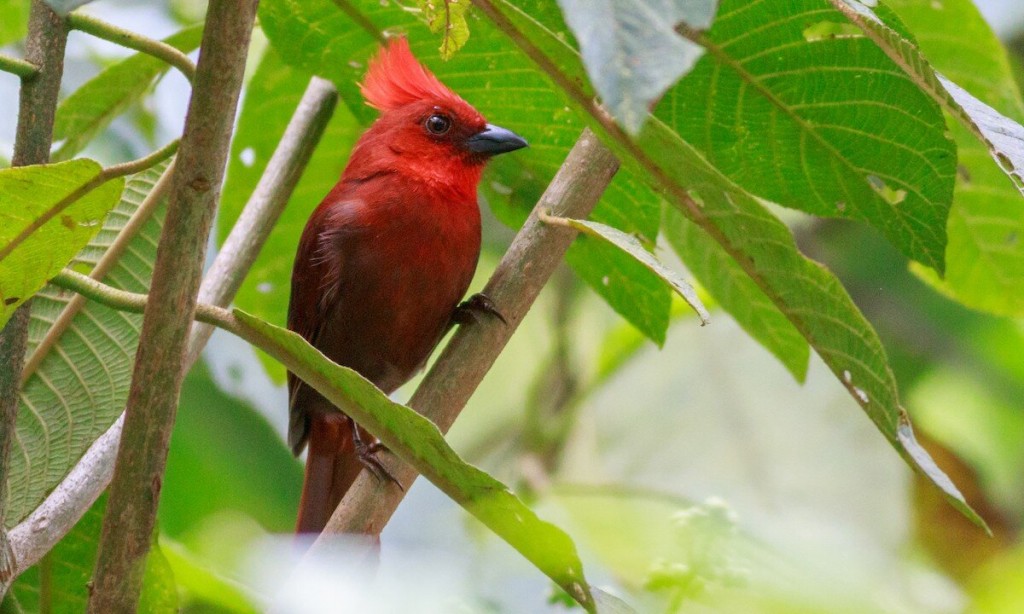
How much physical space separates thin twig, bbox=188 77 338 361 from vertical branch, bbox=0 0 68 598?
1.29ft

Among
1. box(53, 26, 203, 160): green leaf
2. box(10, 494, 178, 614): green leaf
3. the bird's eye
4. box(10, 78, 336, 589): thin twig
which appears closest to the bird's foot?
box(10, 78, 336, 589): thin twig

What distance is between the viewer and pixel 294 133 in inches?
77.2

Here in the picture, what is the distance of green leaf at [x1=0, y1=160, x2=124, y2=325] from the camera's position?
124cm

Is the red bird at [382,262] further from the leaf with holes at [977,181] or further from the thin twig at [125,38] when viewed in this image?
the thin twig at [125,38]

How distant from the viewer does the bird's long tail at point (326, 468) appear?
2.59m

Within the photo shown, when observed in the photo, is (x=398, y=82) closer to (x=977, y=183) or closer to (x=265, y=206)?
(x=265, y=206)

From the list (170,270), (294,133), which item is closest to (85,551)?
(294,133)

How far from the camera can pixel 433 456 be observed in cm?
130

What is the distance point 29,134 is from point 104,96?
86 cm

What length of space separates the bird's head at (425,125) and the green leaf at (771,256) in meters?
1.06

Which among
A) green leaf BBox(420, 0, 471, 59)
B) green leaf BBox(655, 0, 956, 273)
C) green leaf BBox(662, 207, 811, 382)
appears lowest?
green leaf BBox(662, 207, 811, 382)

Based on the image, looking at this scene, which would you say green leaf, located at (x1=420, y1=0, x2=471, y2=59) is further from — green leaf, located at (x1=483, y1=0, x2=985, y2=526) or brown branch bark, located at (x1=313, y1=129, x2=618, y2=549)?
brown branch bark, located at (x1=313, y1=129, x2=618, y2=549)

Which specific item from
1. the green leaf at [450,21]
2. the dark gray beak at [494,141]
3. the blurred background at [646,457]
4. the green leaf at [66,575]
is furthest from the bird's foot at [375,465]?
the dark gray beak at [494,141]

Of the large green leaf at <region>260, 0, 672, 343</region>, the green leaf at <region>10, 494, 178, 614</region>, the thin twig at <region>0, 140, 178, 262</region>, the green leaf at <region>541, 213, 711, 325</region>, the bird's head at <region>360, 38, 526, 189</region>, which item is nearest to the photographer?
the green leaf at <region>541, 213, 711, 325</region>
